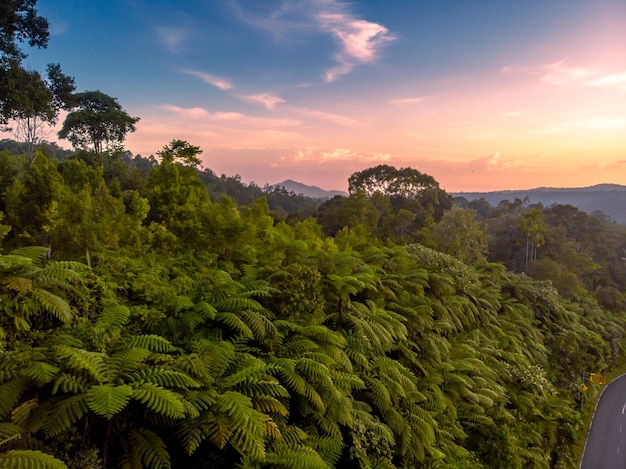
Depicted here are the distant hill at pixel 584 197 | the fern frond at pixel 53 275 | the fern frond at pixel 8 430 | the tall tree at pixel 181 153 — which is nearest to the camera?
the fern frond at pixel 8 430

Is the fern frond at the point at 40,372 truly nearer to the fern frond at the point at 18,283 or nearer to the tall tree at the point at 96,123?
the fern frond at the point at 18,283

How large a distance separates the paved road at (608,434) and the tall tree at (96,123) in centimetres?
3265

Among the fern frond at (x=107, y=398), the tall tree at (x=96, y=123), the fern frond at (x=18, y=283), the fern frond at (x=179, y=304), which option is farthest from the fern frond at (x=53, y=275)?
the tall tree at (x=96, y=123)

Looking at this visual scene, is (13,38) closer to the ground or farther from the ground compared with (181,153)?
farther from the ground

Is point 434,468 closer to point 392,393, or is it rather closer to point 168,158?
point 392,393

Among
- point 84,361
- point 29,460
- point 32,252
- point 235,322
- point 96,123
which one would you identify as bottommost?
point 29,460

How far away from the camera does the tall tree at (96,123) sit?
2838 centimetres

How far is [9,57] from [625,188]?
675 feet

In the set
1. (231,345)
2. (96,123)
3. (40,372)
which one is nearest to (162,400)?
(40,372)

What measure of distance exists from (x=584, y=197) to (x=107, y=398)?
21619 centimetres

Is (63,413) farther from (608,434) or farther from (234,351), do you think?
(608,434)

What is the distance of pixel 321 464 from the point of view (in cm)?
424

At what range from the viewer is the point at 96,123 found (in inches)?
1129

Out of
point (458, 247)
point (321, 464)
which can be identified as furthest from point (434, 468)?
point (458, 247)
